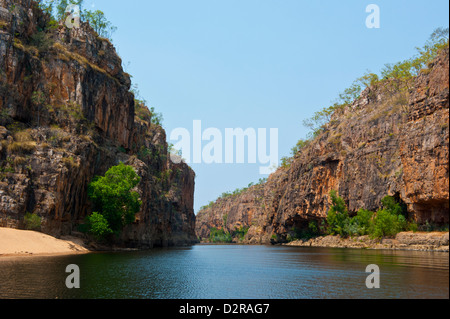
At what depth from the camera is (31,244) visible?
45.4 meters

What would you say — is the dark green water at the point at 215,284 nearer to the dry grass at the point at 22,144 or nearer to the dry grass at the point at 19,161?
the dry grass at the point at 19,161

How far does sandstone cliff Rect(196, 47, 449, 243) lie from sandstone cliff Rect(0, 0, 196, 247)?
48.0 m

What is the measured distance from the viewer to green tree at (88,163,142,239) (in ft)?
201

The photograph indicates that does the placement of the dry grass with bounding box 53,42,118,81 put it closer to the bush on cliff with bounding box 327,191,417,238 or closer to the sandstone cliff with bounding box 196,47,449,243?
the sandstone cliff with bounding box 196,47,449,243

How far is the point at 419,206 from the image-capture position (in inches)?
2603

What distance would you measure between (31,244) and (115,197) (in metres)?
17.9

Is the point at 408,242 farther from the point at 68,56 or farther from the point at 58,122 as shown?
the point at 68,56

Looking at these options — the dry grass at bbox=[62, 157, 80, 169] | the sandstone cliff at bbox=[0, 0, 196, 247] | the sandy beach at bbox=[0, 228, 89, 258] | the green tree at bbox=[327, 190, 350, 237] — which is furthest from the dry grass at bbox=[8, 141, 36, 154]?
the green tree at bbox=[327, 190, 350, 237]

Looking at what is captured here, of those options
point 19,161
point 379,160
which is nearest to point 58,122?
point 19,161

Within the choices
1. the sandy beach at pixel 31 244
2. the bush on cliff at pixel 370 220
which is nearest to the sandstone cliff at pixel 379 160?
the bush on cliff at pixel 370 220

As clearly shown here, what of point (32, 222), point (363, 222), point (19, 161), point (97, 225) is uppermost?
point (19, 161)

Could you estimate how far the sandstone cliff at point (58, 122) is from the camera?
5212cm

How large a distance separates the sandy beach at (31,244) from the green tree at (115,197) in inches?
378
